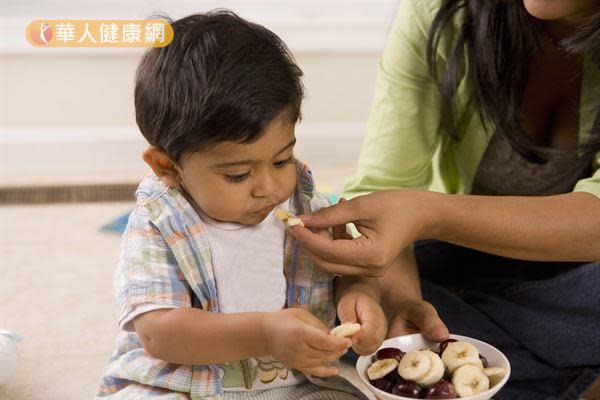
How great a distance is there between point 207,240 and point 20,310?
2.92 ft

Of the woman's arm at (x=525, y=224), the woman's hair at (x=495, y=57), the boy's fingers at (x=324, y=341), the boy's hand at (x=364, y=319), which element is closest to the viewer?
the boy's fingers at (x=324, y=341)

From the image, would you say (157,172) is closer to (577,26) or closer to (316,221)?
(316,221)

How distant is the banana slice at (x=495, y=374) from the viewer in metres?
1.19

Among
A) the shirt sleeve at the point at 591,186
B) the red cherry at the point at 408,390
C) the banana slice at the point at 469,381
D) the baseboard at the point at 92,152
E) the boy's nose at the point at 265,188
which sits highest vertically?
the boy's nose at the point at 265,188

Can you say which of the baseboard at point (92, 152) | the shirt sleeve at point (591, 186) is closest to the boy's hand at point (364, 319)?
the shirt sleeve at point (591, 186)

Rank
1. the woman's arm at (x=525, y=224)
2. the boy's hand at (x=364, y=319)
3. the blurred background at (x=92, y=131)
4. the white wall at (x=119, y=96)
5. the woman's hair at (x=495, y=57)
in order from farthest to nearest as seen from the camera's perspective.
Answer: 1. the white wall at (x=119, y=96)
2. the blurred background at (x=92, y=131)
3. the woman's hair at (x=495, y=57)
4. the woman's arm at (x=525, y=224)
5. the boy's hand at (x=364, y=319)

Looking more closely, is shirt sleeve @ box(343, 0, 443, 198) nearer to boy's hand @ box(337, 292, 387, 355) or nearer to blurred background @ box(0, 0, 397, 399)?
boy's hand @ box(337, 292, 387, 355)

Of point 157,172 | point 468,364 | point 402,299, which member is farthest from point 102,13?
point 468,364

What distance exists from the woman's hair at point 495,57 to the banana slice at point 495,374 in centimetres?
43

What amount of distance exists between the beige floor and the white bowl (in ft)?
1.15

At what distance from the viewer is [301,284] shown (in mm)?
1276

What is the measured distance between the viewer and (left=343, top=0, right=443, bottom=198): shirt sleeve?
1615 mm

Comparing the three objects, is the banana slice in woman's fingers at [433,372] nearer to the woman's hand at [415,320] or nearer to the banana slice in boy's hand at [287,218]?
the woman's hand at [415,320]

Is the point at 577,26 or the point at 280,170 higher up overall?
the point at 577,26
